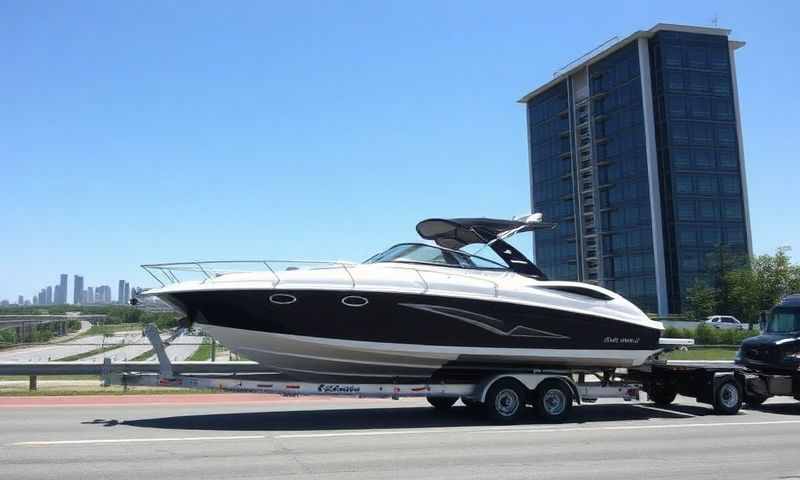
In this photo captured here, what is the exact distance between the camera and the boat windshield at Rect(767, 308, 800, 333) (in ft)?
45.2

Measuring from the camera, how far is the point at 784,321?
46.0 ft

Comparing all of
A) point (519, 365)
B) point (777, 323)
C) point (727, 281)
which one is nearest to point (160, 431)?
point (519, 365)

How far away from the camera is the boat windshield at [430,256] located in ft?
37.3

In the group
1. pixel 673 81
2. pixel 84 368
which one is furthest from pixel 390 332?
pixel 673 81

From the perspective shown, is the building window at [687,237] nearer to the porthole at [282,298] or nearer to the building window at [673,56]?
the building window at [673,56]

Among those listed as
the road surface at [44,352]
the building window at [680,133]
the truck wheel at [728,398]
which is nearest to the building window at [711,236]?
the building window at [680,133]

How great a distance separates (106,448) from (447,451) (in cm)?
416

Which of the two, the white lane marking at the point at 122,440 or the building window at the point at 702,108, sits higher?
the building window at the point at 702,108

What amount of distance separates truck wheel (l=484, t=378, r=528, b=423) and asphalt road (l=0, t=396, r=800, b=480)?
296 millimetres

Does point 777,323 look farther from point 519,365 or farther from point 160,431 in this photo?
point 160,431

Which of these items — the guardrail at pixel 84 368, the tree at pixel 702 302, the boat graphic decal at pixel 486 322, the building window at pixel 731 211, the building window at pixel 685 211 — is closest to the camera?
the boat graphic decal at pixel 486 322

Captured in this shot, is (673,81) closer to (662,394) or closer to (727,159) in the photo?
(727,159)

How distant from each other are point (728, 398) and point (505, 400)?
4858mm

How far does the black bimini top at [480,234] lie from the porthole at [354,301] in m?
2.91
